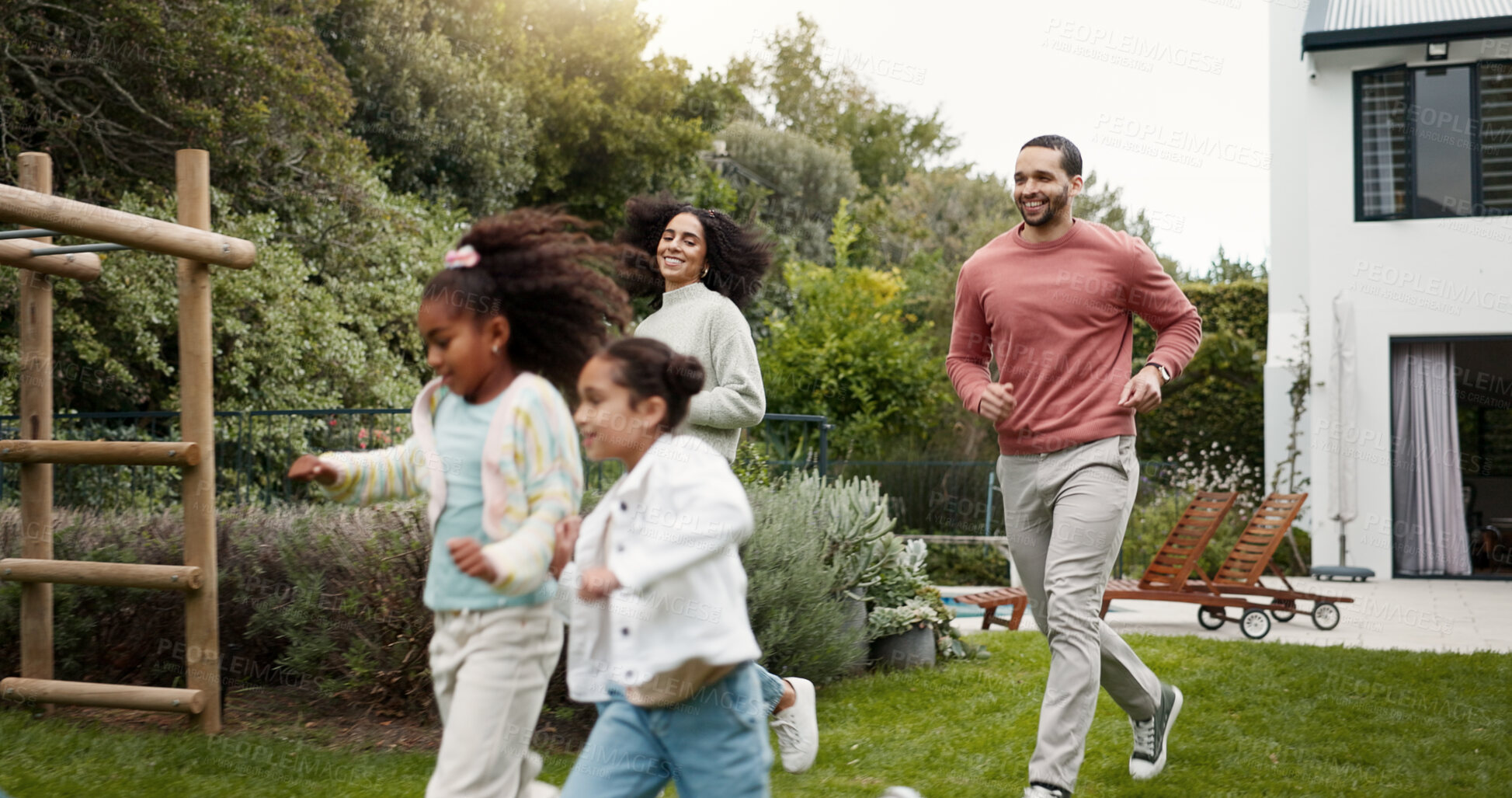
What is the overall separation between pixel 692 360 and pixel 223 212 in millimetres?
10373

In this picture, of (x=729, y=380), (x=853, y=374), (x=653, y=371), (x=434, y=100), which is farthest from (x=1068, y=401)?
(x=434, y=100)

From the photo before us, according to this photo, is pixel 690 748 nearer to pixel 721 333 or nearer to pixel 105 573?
pixel 721 333

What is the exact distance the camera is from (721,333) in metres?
3.85

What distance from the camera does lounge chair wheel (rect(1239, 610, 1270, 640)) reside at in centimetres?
834

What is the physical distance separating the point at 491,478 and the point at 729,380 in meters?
1.43

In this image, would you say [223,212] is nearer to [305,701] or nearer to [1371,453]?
[305,701]

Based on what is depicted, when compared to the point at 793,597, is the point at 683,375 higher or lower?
higher

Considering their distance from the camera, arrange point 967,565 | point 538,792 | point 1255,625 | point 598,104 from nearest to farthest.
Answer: point 538,792 < point 1255,625 < point 967,565 < point 598,104

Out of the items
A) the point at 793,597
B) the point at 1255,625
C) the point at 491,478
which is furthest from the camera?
the point at 1255,625

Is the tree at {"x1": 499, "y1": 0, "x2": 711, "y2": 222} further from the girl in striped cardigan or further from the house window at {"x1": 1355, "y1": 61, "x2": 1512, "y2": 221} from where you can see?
the girl in striped cardigan

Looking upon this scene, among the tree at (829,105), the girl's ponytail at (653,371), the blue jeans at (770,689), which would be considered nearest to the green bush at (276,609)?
the blue jeans at (770,689)

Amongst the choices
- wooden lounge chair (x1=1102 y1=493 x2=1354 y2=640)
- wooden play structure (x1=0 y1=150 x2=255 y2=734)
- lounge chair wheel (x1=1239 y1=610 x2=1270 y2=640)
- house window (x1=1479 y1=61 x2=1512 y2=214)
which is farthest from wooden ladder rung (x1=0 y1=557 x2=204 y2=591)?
house window (x1=1479 y1=61 x2=1512 y2=214)

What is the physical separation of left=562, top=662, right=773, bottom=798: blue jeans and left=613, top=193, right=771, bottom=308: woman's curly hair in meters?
1.87

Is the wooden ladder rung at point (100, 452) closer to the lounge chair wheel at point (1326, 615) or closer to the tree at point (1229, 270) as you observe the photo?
the lounge chair wheel at point (1326, 615)
